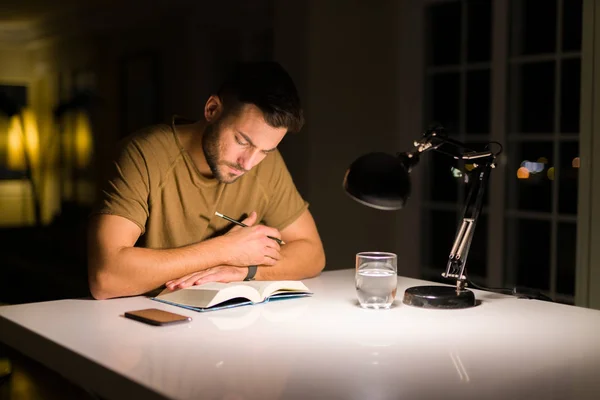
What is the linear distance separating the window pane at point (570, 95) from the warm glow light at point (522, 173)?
0.27 m

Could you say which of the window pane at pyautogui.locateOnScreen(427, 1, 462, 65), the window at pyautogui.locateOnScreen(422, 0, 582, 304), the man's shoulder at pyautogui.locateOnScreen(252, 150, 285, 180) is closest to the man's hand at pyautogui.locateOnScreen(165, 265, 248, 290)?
the man's shoulder at pyautogui.locateOnScreen(252, 150, 285, 180)

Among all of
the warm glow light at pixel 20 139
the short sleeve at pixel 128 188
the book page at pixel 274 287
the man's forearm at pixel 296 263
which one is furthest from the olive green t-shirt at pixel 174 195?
the warm glow light at pixel 20 139

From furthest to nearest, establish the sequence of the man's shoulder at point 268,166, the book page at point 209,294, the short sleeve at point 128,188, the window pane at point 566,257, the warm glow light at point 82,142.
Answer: the warm glow light at point 82,142
the window pane at point 566,257
the man's shoulder at point 268,166
the short sleeve at point 128,188
the book page at point 209,294

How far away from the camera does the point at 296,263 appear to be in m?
2.30

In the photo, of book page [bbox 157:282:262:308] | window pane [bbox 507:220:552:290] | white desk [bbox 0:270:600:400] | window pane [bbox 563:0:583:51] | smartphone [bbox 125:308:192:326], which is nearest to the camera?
white desk [bbox 0:270:600:400]

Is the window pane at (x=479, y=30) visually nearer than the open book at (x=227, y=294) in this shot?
No

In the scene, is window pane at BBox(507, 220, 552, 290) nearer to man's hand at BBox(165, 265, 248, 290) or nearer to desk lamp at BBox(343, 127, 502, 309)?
desk lamp at BBox(343, 127, 502, 309)

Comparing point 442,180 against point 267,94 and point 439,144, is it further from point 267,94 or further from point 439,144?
point 439,144

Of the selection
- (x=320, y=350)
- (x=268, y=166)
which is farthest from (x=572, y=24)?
(x=320, y=350)

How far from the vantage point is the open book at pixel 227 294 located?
6.00 ft

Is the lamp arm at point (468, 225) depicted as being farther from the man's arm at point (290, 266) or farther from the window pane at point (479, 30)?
the window pane at point (479, 30)

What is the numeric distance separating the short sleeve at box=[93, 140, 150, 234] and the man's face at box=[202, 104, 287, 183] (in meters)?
0.22

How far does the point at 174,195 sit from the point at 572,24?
2.40 m

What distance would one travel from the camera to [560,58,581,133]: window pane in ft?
12.1
